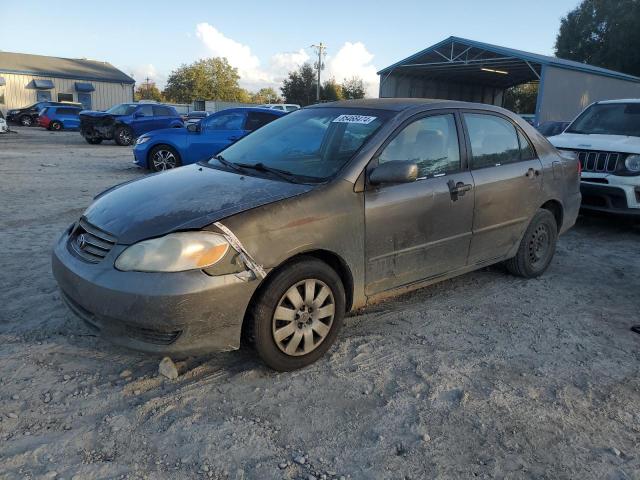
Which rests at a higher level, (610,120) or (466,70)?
(466,70)

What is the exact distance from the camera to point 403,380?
3051 mm

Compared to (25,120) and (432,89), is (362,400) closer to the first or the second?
(432,89)

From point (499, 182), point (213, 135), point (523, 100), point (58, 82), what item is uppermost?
point (523, 100)

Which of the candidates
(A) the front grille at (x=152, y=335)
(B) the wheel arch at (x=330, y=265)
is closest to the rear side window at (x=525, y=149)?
(B) the wheel arch at (x=330, y=265)

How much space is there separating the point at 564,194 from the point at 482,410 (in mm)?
2996

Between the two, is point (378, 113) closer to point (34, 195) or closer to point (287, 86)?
point (34, 195)

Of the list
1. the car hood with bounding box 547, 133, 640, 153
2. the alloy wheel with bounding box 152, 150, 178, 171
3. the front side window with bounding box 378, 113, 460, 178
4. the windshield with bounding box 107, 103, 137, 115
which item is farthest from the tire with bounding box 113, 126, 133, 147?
the front side window with bounding box 378, 113, 460, 178

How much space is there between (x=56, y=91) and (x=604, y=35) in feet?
145

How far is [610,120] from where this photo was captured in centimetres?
760

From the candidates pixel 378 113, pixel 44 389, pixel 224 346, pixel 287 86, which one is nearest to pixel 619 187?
pixel 378 113

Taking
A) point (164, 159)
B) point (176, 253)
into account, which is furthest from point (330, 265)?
point (164, 159)

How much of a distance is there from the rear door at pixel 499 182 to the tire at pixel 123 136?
16.8 meters

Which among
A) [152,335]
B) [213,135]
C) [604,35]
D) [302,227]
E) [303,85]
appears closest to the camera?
[152,335]

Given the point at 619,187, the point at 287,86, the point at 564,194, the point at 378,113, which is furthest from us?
the point at 287,86
